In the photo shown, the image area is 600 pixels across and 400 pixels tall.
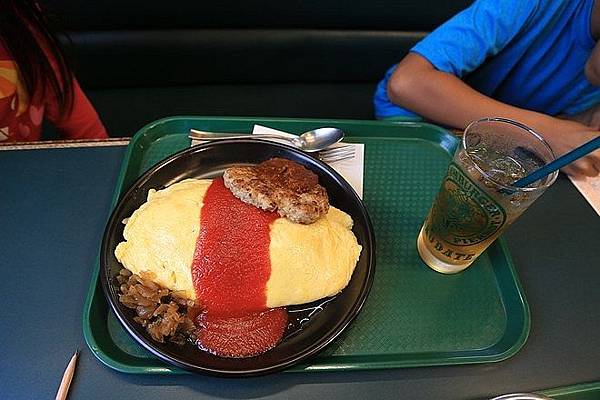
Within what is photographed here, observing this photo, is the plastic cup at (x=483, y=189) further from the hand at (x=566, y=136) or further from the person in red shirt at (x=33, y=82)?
the person in red shirt at (x=33, y=82)

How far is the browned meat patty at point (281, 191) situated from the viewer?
980 mm

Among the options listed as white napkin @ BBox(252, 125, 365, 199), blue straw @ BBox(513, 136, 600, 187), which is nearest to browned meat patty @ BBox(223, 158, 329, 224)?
white napkin @ BBox(252, 125, 365, 199)

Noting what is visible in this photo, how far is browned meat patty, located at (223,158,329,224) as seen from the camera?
0.98 m

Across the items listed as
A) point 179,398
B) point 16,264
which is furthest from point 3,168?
point 179,398

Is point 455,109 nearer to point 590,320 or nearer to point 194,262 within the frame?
point 590,320

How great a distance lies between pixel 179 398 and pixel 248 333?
16cm

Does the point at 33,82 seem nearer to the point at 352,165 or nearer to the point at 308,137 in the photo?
the point at 308,137

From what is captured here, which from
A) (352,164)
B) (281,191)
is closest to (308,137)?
(352,164)

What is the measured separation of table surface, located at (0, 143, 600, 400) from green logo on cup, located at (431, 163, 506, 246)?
0.22 metres

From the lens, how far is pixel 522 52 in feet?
4.62

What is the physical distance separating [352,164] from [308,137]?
13cm

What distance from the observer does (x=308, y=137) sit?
1186 mm

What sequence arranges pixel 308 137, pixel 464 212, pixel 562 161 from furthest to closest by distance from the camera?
pixel 308 137
pixel 464 212
pixel 562 161

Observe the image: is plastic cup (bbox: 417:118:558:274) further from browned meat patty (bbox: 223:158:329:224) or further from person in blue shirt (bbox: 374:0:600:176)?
person in blue shirt (bbox: 374:0:600:176)
